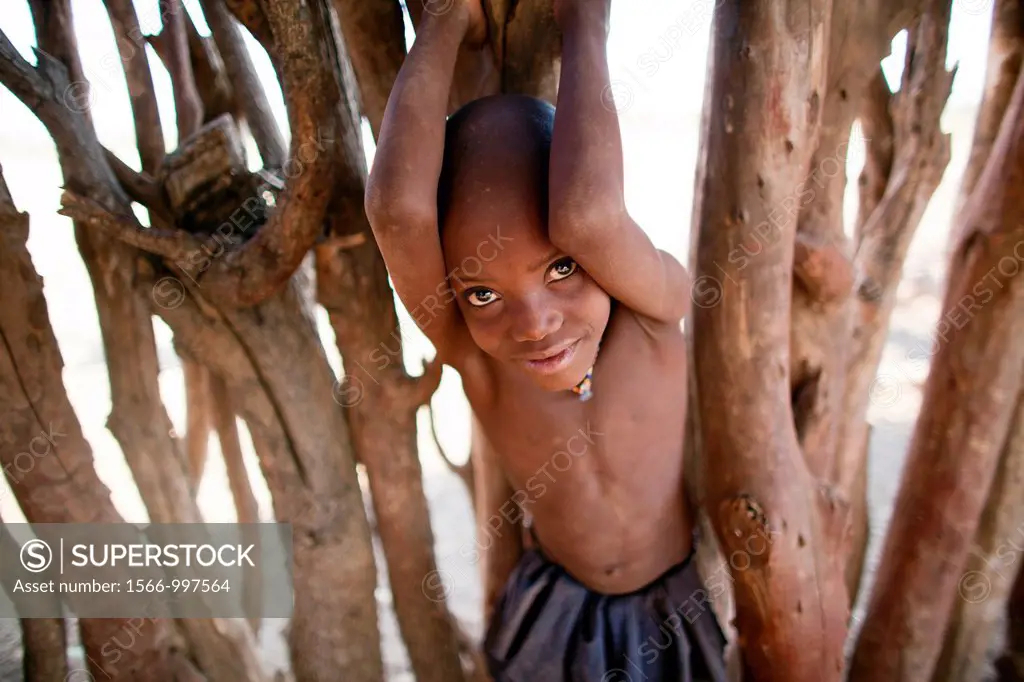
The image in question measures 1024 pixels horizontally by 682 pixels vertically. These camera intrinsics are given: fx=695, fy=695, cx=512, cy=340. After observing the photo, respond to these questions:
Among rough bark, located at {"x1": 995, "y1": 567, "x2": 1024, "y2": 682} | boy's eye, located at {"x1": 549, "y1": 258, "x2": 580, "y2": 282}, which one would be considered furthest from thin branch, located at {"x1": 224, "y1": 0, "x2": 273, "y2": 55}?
rough bark, located at {"x1": 995, "y1": 567, "x2": 1024, "y2": 682}

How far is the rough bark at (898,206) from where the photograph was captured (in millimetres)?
1561

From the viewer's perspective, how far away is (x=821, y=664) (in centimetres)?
130

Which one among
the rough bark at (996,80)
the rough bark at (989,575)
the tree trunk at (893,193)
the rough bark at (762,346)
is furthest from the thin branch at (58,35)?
the rough bark at (989,575)

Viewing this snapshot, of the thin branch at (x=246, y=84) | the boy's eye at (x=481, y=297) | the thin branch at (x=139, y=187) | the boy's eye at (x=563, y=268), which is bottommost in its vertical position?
the boy's eye at (x=481, y=297)

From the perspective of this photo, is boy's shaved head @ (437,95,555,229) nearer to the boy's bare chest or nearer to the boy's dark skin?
the boy's dark skin

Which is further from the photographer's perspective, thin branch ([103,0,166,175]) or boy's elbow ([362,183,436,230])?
thin branch ([103,0,166,175])

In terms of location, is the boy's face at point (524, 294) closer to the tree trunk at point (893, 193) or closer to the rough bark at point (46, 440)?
the tree trunk at point (893, 193)

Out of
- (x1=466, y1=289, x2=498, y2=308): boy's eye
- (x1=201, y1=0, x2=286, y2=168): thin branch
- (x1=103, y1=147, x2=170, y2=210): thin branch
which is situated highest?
(x1=201, y1=0, x2=286, y2=168): thin branch

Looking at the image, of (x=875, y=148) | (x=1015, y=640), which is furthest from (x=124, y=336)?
(x=1015, y=640)

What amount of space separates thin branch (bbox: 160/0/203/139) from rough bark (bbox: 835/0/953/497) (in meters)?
1.58

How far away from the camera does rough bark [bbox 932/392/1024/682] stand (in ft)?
5.09

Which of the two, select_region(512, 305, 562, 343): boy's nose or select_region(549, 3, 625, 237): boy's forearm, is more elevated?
select_region(549, 3, 625, 237): boy's forearm

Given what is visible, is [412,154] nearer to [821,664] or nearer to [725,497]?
[725,497]

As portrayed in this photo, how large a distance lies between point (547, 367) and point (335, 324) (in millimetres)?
609
